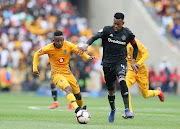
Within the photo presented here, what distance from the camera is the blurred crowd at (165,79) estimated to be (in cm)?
2973

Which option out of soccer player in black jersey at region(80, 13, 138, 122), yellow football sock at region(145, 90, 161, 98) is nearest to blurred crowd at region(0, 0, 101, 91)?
yellow football sock at region(145, 90, 161, 98)

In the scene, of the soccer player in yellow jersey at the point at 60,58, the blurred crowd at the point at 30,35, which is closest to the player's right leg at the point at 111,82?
the soccer player in yellow jersey at the point at 60,58

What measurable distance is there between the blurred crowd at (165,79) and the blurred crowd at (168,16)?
80.6 inches

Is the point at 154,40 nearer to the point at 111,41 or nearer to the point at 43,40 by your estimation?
the point at 43,40

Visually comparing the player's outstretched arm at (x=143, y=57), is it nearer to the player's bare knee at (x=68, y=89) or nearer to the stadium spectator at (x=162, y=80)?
the player's bare knee at (x=68, y=89)

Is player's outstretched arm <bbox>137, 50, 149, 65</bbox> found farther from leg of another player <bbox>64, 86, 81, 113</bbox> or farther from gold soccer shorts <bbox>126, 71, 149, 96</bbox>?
leg of another player <bbox>64, 86, 81, 113</bbox>

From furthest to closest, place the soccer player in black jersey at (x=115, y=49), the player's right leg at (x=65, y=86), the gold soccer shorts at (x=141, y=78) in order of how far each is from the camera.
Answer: the gold soccer shorts at (x=141, y=78) → the soccer player in black jersey at (x=115, y=49) → the player's right leg at (x=65, y=86)

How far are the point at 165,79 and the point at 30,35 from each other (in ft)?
29.4

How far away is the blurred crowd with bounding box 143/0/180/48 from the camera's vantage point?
31.7 m

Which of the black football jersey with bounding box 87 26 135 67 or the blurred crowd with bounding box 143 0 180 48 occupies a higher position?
the blurred crowd with bounding box 143 0 180 48

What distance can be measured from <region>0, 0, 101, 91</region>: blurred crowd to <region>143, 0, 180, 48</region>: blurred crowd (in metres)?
4.55

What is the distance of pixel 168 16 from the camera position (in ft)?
107

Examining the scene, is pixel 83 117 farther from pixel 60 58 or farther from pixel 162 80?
pixel 162 80

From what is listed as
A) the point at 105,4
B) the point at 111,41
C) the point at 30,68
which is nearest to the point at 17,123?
the point at 111,41
